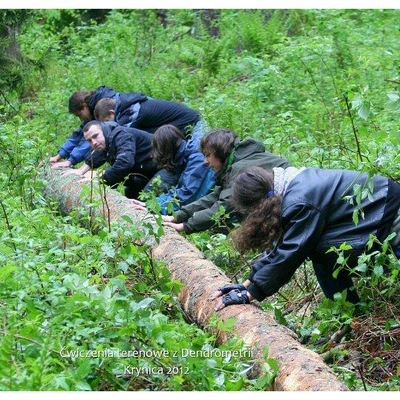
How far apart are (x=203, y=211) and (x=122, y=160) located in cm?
192

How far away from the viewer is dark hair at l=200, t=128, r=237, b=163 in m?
7.60

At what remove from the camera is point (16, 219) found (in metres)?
7.25

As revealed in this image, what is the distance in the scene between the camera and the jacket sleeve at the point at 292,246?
18.4 feet

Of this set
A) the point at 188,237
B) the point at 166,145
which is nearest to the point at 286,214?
the point at 188,237

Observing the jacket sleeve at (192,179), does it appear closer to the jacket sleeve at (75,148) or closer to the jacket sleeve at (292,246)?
the jacket sleeve at (75,148)

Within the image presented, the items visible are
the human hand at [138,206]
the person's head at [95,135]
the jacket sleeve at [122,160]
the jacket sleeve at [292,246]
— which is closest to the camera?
the jacket sleeve at [292,246]

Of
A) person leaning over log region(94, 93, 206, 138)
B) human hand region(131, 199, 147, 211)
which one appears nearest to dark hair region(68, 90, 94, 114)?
person leaning over log region(94, 93, 206, 138)

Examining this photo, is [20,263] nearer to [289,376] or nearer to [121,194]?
[289,376]

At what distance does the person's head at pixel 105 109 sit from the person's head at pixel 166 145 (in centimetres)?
177

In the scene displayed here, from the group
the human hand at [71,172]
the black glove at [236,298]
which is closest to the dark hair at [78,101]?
the human hand at [71,172]

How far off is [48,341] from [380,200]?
2447 millimetres

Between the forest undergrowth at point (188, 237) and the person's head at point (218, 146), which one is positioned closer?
the forest undergrowth at point (188, 237)

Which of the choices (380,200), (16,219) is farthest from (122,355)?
(16,219)

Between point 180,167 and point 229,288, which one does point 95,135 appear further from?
point 229,288
